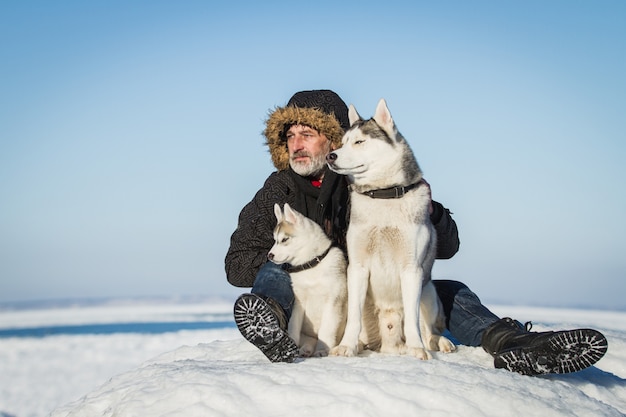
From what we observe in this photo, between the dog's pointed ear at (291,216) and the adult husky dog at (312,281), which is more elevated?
the dog's pointed ear at (291,216)

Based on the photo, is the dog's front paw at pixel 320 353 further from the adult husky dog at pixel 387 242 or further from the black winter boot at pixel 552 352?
the black winter boot at pixel 552 352

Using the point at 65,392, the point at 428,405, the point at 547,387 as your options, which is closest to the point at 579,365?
the point at 547,387

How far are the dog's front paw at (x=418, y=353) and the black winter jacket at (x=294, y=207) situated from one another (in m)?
1.33

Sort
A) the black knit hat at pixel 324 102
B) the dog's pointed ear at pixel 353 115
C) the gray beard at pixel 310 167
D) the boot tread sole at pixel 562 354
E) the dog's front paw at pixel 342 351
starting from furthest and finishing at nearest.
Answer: the black knit hat at pixel 324 102, the gray beard at pixel 310 167, the dog's pointed ear at pixel 353 115, the dog's front paw at pixel 342 351, the boot tread sole at pixel 562 354

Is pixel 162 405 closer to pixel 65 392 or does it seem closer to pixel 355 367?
pixel 355 367

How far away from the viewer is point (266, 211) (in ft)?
18.6

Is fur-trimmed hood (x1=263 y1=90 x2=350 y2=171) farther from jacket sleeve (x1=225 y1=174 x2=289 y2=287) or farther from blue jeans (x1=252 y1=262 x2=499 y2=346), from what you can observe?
blue jeans (x1=252 y1=262 x2=499 y2=346)

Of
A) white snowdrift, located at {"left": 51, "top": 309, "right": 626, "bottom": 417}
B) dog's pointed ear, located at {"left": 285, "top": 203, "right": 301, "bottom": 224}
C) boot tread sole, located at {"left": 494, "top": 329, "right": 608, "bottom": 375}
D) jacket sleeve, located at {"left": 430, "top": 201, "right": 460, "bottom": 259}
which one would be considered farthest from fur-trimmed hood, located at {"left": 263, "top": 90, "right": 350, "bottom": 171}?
boot tread sole, located at {"left": 494, "top": 329, "right": 608, "bottom": 375}

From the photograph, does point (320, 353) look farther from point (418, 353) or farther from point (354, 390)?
point (354, 390)

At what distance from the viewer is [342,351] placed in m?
4.21

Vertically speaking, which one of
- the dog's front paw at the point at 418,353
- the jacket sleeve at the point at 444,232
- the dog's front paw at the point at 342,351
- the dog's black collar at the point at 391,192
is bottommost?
the dog's front paw at the point at 342,351

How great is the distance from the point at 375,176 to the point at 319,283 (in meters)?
0.98

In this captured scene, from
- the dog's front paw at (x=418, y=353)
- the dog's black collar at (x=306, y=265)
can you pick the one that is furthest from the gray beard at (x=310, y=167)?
the dog's front paw at (x=418, y=353)

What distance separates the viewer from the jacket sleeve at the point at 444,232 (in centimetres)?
512
